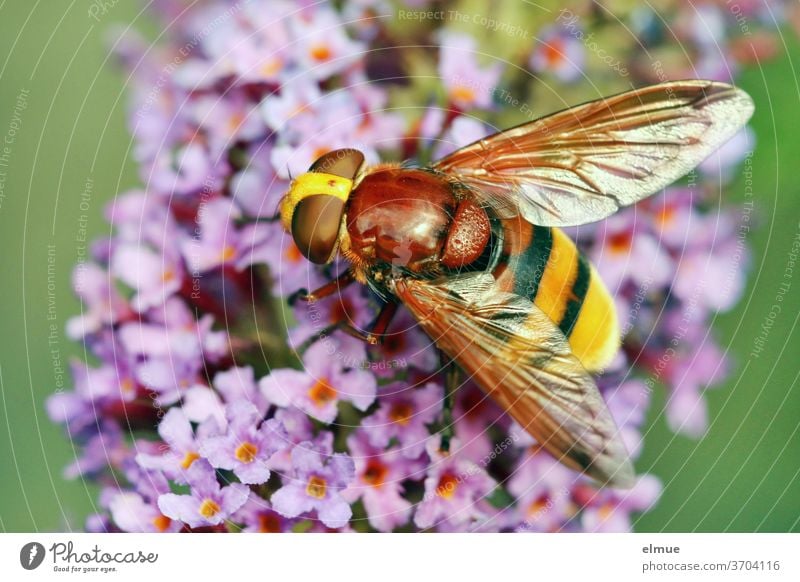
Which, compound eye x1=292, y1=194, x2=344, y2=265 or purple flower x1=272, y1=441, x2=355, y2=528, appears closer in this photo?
compound eye x1=292, y1=194, x2=344, y2=265

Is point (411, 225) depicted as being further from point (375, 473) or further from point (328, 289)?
point (375, 473)

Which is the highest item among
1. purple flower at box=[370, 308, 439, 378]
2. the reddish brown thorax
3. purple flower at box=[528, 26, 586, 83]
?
purple flower at box=[528, 26, 586, 83]

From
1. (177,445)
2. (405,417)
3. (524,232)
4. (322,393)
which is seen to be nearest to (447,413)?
(405,417)

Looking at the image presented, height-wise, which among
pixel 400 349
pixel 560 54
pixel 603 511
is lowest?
pixel 603 511

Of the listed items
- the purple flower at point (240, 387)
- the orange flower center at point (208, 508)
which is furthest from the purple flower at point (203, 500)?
the purple flower at point (240, 387)

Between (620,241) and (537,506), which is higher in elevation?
(620,241)

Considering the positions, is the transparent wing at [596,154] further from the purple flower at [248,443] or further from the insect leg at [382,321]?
the purple flower at [248,443]

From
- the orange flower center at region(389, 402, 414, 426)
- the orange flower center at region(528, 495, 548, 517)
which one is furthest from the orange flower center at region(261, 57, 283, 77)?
the orange flower center at region(528, 495, 548, 517)

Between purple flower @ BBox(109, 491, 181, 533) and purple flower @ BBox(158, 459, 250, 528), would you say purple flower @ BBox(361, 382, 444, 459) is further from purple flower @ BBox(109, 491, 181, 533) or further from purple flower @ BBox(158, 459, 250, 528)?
purple flower @ BBox(109, 491, 181, 533)
